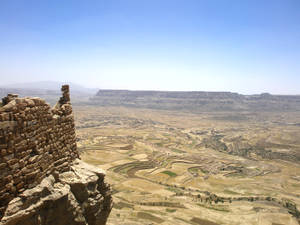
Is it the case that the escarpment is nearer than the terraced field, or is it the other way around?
the escarpment

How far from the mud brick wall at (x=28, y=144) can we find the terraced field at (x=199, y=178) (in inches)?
1075

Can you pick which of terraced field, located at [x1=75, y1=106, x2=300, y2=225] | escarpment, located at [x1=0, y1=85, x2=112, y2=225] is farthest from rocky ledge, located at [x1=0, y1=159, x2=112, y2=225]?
terraced field, located at [x1=75, y1=106, x2=300, y2=225]

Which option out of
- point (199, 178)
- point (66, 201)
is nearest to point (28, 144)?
point (66, 201)

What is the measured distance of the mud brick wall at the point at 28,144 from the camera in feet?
22.5

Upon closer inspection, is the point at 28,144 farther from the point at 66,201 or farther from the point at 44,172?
the point at 66,201

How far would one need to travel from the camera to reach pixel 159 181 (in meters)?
65.8

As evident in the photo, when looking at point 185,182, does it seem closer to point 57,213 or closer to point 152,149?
point 152,149

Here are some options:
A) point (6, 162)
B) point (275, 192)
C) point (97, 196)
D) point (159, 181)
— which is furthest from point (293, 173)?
point (6, 162)

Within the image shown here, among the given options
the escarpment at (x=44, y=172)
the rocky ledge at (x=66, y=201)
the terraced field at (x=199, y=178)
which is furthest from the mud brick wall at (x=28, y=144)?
the terraced field at (x=199, y=178)

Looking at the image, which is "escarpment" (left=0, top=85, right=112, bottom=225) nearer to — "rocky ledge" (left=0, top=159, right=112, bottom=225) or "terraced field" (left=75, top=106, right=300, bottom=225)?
"rocky ledge" (left=0, top=159, right=112, bottom=225)

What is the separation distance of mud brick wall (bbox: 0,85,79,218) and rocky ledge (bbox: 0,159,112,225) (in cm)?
28

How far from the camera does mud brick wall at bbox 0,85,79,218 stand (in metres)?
6.87

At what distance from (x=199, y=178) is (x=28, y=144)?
67237mm

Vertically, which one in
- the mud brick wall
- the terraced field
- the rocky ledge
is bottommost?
the terraced field
